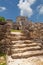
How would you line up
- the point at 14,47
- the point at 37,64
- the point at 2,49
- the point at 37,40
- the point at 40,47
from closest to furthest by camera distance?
the point at 37,64 < the point at 2,49 < the point at 14,47 < the point at 40,47 < the point at 37,40

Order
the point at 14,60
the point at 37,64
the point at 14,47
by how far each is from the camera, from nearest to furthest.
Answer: the point at 37,64
the point at 14,60
the point at 14,47

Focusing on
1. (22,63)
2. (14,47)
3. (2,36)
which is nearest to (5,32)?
(2,36)

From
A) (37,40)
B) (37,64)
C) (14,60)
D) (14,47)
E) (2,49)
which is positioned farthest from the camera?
(37,40)

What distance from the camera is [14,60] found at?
7.91 m

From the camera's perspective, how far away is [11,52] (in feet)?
29.4

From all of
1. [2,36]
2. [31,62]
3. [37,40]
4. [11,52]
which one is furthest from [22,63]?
[37,40]

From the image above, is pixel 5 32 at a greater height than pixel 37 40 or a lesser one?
greater

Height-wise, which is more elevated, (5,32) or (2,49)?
(5,32)

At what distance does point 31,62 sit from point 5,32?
3.05 metres

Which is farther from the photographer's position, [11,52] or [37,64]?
[11,52]

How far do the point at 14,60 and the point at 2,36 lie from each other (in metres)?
1.99

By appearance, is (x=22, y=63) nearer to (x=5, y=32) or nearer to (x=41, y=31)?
(x=5, y=32)

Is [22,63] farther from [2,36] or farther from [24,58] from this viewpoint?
[2,36]

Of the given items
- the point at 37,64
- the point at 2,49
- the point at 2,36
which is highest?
the point at 2,36
